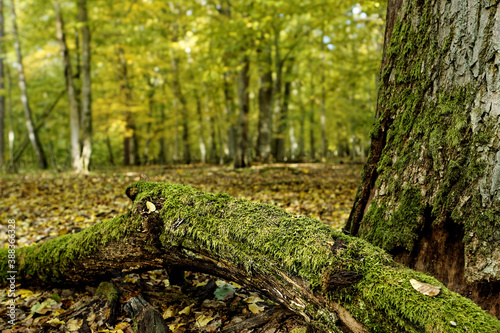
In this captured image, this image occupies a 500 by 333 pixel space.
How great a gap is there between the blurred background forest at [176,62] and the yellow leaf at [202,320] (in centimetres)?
610

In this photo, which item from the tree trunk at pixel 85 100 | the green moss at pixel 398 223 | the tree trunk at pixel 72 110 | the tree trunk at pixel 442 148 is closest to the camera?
the tree trunk at pixel 442 148

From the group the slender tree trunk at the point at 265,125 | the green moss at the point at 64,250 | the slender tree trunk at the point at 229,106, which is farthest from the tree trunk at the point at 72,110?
the green moss at the point at 64,250

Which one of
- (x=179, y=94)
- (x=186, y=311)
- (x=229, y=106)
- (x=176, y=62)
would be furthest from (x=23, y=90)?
(x=186, y=311)

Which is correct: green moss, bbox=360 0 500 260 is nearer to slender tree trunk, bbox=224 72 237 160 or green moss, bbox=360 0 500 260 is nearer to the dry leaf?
the dry leaf

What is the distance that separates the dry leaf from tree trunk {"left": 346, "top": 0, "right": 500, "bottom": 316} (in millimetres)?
403

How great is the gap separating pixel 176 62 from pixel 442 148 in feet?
64.0

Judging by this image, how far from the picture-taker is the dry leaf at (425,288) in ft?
4.41

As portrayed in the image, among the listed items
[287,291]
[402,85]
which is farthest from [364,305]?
[402,85]

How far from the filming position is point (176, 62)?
62.3 ft

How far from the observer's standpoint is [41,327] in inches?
86.4

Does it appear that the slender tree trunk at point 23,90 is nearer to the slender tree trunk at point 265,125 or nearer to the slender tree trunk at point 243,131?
the slender tree trunk at point 243,131

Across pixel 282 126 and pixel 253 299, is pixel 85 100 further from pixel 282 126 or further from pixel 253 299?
pixel 253 299

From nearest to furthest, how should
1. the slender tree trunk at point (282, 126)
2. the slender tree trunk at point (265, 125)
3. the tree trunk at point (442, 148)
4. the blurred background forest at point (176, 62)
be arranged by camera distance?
the tree trunk at point (442, 148), the blurred background forest at point (176, 62), the slender tree trunk at point (265, 125), the slender tree trunk at point (282, 126)

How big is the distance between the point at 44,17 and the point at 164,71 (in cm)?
741
